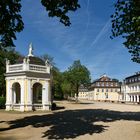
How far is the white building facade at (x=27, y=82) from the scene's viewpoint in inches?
1778

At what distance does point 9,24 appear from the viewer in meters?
23.8

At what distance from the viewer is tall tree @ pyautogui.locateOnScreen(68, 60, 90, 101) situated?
8425 cm

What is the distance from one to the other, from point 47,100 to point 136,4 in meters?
29.0

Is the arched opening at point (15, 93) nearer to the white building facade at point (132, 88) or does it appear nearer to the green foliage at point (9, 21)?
the green foliage at point (9, 21)

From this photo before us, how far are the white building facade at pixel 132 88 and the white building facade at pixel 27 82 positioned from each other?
96121mm

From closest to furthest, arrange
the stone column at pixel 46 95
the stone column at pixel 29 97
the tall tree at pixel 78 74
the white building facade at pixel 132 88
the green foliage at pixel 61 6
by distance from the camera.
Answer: the green foliage at pixel 61 6, the stone column at pixel 29 97, the stone column at pixel 46 95, the tall tree at pixel 78 74, the white building facade at pixel 132 88

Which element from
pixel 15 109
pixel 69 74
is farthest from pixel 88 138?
pixel 69 74

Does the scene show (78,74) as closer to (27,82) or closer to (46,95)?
(46,95)

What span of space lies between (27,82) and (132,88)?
113 m

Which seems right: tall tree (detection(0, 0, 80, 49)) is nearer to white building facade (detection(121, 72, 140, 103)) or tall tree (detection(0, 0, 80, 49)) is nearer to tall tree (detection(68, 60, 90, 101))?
tall tree (detection(68, 60, 90, 101))

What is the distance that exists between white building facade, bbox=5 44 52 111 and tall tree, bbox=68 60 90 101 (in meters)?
35.8

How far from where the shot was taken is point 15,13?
23.6 metres

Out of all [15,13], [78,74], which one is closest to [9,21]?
[15,13]

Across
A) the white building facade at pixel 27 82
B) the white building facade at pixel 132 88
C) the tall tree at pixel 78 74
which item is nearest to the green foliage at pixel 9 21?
the white building facade at pixel 27 82
